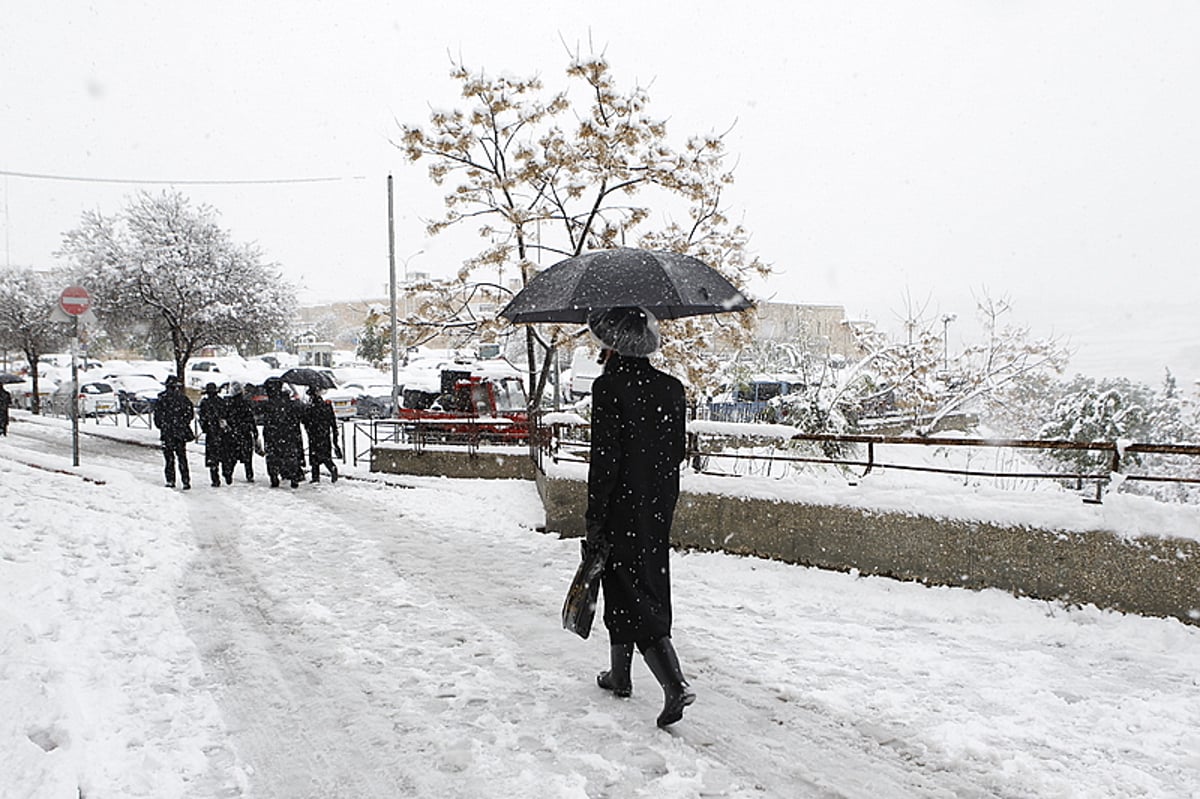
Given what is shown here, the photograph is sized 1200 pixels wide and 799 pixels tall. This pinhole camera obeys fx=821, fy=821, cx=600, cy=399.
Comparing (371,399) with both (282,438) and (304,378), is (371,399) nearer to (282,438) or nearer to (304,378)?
(304,378)

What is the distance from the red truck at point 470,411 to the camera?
1600cm

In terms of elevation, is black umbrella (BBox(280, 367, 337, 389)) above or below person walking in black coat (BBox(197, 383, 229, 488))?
above

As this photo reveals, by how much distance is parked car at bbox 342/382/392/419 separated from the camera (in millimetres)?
31519

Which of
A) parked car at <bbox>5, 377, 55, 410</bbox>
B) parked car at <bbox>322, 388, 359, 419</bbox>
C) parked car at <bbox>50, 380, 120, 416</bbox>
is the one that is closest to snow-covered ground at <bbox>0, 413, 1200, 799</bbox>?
parked car at <bbox>322, 388, 359, 419</bbox>

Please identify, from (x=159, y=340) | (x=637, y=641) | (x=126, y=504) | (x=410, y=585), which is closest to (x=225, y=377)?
(x=159, y=340)

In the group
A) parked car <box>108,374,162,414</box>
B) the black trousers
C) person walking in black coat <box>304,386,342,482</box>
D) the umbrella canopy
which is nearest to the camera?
the umbrella canopy

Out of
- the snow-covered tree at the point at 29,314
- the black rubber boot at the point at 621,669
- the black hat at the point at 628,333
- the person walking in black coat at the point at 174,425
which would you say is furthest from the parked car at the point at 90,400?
the black hat at the point at 628,333

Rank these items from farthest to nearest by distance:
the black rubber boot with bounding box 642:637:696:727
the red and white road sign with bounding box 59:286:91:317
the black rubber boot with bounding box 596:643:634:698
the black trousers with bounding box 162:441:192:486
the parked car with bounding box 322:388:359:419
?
the parked car with bounding box 322:388:359:419 → the red and white road sign with bounding box 59:286:91:317 → the black trousers with bounding box 162:441:192:486 → the black rubber boot with bounding box 596:643:634:698 → the black rubber boot with bounding box 642:637:696:727

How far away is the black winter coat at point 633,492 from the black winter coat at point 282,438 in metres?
9.71

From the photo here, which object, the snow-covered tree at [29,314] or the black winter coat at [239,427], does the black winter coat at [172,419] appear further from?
the snow-covered tree at [29,314]

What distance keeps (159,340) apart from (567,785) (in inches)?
991

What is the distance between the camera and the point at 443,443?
636 inches

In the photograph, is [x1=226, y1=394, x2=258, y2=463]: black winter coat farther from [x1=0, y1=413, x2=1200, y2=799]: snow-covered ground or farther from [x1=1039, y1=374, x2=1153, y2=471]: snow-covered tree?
[x1=1039, y1=374, x2=1153, y2=471]: snow-covered tree

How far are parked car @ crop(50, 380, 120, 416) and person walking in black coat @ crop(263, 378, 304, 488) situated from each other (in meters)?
20.0
